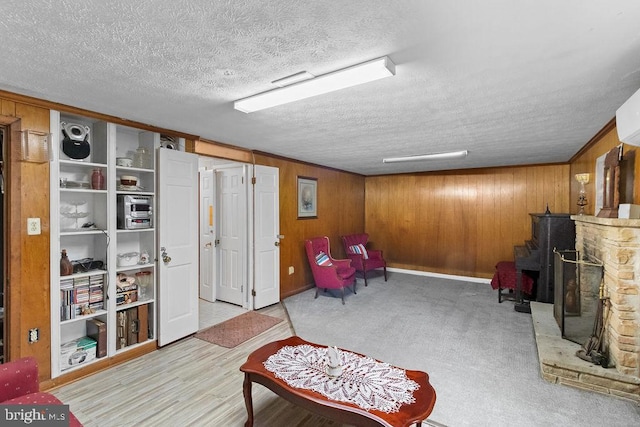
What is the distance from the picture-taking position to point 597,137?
11.0 ft

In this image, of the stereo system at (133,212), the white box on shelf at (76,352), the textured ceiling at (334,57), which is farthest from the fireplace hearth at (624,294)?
the white box on shelf at (76,352)

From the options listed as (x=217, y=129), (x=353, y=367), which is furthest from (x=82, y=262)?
(x=353, y=367)

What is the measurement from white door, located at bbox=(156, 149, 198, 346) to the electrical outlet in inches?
36.7

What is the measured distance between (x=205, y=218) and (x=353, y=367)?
3.64 meters

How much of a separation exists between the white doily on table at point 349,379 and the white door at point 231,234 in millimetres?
2434

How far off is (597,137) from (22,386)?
530 cm

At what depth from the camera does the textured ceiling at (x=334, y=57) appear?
1264 millimetres

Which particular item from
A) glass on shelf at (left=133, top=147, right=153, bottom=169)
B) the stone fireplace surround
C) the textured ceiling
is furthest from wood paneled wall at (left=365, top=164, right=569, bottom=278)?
glass on shelf at (left=133, top=147, right=153, bottom=169)

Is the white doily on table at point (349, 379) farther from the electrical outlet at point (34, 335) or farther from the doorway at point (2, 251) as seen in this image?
the doorway at point (2, 251)

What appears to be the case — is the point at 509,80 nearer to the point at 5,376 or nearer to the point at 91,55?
the point at 91,55

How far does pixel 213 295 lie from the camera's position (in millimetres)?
4719

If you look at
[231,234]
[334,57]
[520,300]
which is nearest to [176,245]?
[231,234]

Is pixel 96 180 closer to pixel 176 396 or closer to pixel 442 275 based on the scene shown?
pixel 176 396

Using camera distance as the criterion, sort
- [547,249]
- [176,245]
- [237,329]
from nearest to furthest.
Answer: [176,245] → [237,329] → [547,249]
